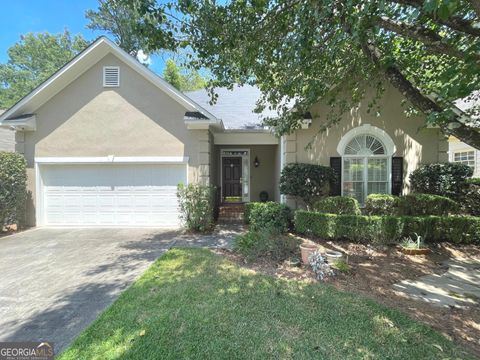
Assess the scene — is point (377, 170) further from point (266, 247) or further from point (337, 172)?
point (266, 247)

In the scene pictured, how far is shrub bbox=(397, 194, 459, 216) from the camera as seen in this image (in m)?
8.23

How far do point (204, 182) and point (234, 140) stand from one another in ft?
7.55

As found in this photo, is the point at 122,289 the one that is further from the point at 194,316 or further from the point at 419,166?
the point at 419,166

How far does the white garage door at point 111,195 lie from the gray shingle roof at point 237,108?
3138 millimetres

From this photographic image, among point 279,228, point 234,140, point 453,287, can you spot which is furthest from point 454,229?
point 234,140

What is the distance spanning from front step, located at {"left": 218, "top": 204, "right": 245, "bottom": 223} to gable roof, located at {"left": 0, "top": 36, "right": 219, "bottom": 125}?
432 cm

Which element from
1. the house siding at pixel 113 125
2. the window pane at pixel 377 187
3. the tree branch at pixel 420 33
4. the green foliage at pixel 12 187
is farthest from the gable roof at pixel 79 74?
the window pane at pixel 377 187

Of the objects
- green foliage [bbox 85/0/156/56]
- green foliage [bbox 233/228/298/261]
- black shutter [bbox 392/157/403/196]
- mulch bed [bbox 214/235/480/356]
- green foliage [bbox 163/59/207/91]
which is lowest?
mulch bed [bbox 214/235/480/356]

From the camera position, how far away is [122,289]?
471 cm

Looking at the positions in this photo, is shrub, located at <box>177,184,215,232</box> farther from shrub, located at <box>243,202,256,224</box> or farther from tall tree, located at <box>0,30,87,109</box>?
tall tree, located at <box>0,30,87,109</box>

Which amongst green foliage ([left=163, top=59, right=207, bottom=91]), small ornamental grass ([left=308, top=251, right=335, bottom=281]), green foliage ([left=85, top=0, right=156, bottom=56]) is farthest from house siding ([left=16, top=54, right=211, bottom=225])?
green foliage ([left=85, top=0, right=156, bottom=56])

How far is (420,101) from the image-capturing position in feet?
16.7

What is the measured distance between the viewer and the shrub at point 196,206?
8859 mm

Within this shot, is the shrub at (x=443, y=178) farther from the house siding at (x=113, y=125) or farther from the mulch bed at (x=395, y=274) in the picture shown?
the house siding at (x=113, y=125)
